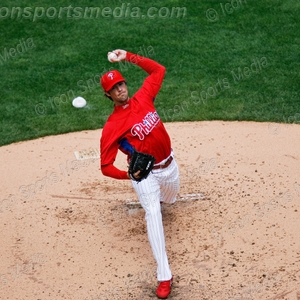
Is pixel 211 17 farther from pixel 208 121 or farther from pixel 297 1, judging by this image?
pixel 208 121

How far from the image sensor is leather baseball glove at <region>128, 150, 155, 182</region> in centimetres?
642

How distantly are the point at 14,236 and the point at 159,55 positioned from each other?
6112 mm

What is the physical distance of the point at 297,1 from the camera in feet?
47.6

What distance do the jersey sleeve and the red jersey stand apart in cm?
4

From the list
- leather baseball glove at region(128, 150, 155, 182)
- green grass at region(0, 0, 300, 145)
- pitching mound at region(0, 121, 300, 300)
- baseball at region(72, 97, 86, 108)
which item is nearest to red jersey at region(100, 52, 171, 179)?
leather baseball glove at region(128, 150, 155, 182)

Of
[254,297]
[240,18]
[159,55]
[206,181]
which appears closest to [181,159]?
[206,181]

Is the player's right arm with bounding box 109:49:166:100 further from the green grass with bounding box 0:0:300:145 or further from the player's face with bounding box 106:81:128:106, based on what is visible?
the green grass with bounding box 0:0:300:145

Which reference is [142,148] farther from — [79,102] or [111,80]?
[79,102]

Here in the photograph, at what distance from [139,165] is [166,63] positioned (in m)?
6.47

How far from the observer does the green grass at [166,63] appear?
428 inches

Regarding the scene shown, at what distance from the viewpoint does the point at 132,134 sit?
6730 millimetres

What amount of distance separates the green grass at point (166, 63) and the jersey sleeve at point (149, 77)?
11.1ft

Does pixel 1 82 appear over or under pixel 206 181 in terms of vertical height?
under

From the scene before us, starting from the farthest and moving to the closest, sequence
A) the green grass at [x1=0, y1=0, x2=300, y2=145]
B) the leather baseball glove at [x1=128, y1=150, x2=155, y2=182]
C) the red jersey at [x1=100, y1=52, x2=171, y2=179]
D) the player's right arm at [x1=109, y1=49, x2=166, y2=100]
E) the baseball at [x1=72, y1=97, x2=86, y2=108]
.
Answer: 1. the baseball at [x1=72, y1=97, x2=86, y2=108]
2. the green grass at [x1=0, y1=0, x2=300, y2=145]
3. the player's right arm at [x1=109, y1=49, x2=166, y2=100]
4. the red jersey at [x1=100, y1=52, x2=171, y2=179]
5. the leather baseball glove at [x1=128, y1=150, x2=155, y2=182]
